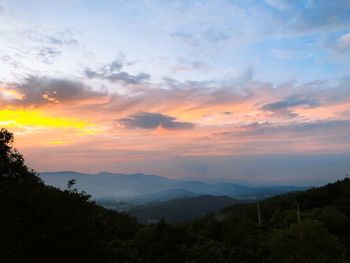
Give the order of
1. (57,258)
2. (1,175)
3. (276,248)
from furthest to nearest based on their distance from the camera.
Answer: (276,248), (1,175), (57,258)

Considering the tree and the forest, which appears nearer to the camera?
the forest

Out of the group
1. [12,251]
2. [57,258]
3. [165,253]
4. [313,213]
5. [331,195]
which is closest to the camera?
[12,251]

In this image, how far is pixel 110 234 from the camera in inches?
1581

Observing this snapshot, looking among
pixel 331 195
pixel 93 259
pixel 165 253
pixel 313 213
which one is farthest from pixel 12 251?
pixel 331 195

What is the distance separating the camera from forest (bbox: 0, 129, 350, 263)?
25156 mm

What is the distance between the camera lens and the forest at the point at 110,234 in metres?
25.2

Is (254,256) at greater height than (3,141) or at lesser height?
lesser

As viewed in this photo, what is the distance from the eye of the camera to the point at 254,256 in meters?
59.1

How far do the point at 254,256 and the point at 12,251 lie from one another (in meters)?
43.9

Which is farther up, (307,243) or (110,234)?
(110,234)

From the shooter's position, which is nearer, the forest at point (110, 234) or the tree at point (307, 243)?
the forest at point (110, 234)

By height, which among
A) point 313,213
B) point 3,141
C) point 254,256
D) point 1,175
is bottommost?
point 254,256

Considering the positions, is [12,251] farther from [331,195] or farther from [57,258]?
[331,195]

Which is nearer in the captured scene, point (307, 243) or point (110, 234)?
point (110, 234)
